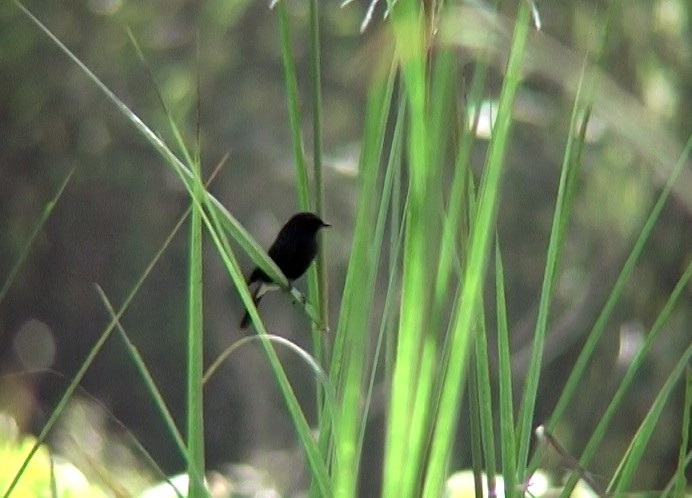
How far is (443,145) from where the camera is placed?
0.74 m

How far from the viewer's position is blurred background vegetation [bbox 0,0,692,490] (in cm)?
553

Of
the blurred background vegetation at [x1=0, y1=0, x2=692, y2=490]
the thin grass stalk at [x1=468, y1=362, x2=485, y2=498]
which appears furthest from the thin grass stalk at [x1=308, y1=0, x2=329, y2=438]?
the blurred background vegetation at [x1=0, y1=0, x2=692, y2=490]

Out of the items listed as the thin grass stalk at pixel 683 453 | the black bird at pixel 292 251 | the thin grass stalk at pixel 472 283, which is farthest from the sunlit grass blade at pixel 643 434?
the black bird at pixel 292 251

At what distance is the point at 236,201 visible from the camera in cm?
775

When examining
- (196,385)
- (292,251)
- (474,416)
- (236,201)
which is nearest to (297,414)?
(196,385)

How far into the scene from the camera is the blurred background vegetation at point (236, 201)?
5.53m

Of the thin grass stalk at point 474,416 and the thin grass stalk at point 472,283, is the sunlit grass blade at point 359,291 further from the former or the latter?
the thin grass stalk at point 474,416

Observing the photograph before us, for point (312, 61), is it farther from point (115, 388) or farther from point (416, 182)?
point (115, 388)

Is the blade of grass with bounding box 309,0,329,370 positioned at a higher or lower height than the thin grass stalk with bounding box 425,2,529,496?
higher

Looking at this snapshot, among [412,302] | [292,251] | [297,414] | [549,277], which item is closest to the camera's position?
[412,302]

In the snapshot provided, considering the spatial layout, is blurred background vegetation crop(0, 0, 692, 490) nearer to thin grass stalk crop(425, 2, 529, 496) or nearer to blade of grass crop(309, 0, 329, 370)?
blade of grass crop(309, 0, 329, 370)

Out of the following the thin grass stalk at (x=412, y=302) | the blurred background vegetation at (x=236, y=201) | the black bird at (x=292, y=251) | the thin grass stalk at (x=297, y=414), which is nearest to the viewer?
the thin grass stalk at (x=412, y=302)

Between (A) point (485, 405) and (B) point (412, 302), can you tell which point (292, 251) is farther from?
(B) point (412, 302)

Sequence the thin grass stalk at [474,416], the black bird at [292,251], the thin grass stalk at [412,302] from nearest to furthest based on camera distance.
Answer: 1. the thin grass stalk at [412,302]
2. the thin grass stalk at [474,416]
3. the black bird at [292,251]
